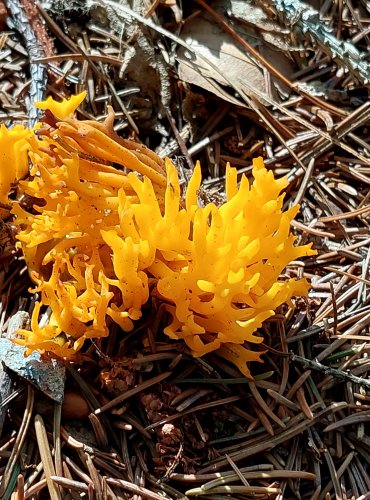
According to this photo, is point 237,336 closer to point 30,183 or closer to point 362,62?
point 30,183

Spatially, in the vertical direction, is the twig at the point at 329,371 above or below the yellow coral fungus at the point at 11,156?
below

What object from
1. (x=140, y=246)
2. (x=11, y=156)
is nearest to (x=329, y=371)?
(x=140, y=246)

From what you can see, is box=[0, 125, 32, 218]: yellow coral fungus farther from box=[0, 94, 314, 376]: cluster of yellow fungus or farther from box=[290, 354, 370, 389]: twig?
box=[290, 354, 370, 389]: twig

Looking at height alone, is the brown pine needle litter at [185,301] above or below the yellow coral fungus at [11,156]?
below

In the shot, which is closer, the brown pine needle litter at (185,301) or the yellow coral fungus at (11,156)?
the brown pine needle litter at (185,301)

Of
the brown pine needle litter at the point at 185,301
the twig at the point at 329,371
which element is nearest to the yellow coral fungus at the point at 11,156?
the brown pine needle litter at the point at 185,301

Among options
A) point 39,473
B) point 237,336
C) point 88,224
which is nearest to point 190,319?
point 237,336

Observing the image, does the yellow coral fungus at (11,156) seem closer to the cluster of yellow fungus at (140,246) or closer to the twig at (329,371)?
the cluster of yellow fungus at (140,246)
